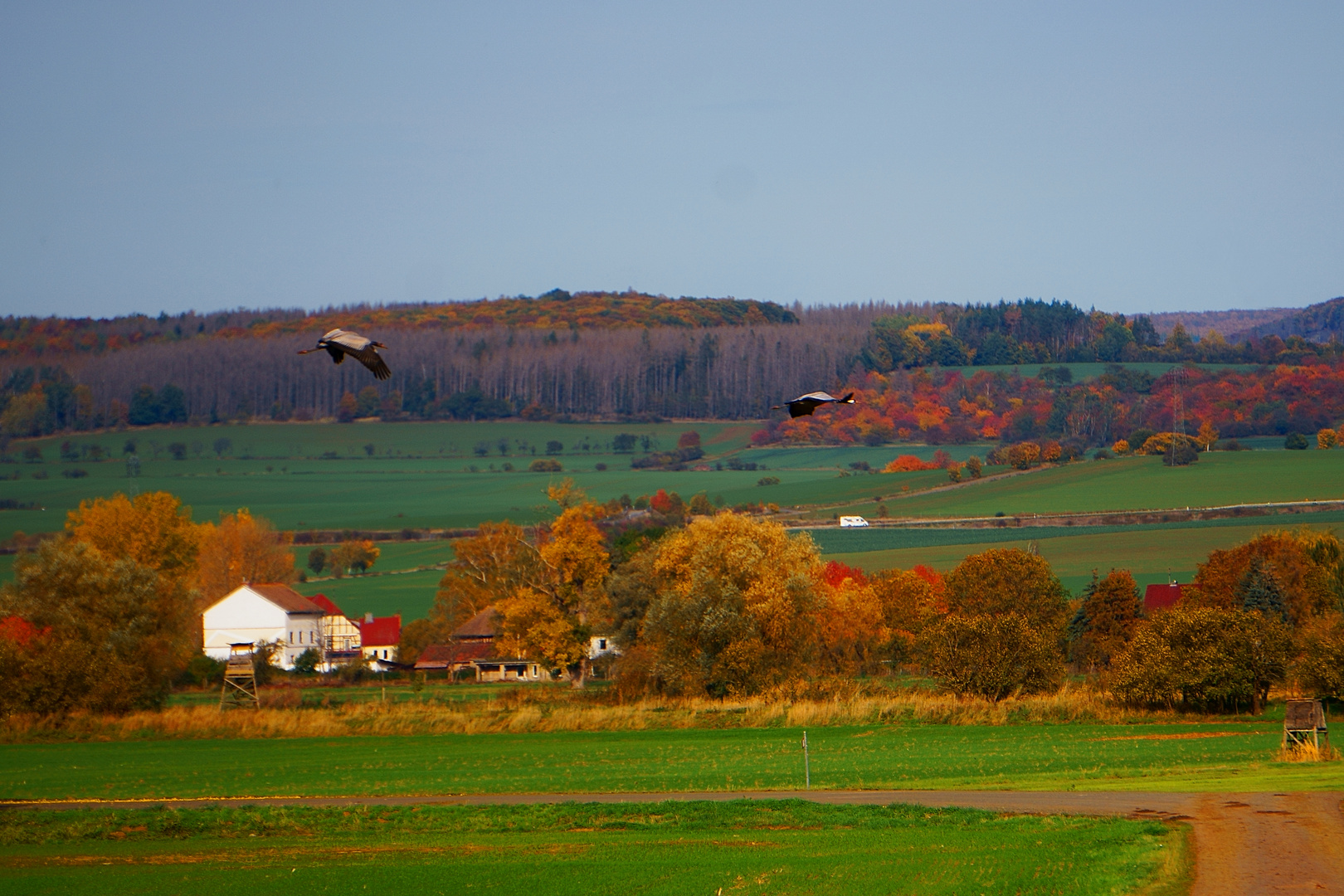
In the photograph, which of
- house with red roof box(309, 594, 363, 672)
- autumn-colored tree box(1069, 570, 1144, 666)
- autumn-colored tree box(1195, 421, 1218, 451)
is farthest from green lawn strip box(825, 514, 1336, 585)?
autumn-colored tree box(1195, 421, 1218, 451)

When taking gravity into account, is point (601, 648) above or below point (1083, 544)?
below

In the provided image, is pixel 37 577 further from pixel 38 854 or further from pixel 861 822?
pixel 861 822

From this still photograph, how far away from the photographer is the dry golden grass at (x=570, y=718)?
47.1 m

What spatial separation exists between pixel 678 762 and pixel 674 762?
134 millimetres

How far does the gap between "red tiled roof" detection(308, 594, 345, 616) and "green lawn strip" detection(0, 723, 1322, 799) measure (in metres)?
49.1

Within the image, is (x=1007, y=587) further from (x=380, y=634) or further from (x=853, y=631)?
(x=380, y=634)

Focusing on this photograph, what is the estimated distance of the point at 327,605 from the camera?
324ft

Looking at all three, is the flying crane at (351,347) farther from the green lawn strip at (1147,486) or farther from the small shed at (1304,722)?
the green lawn strip at (1147,486)

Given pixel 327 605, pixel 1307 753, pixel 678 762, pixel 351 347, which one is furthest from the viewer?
pixel 327 605

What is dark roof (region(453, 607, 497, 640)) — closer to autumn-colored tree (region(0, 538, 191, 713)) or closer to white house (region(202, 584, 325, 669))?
white house (region(202, 584, 325, 669))

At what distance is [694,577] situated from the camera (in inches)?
2258

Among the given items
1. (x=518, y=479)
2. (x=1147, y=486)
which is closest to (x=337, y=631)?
(x=518, y=479)

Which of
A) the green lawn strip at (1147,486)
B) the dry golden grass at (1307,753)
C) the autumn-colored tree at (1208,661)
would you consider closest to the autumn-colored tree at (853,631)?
the autumn-colored tree at (1208,661)

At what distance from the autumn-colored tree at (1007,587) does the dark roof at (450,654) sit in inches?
1266
